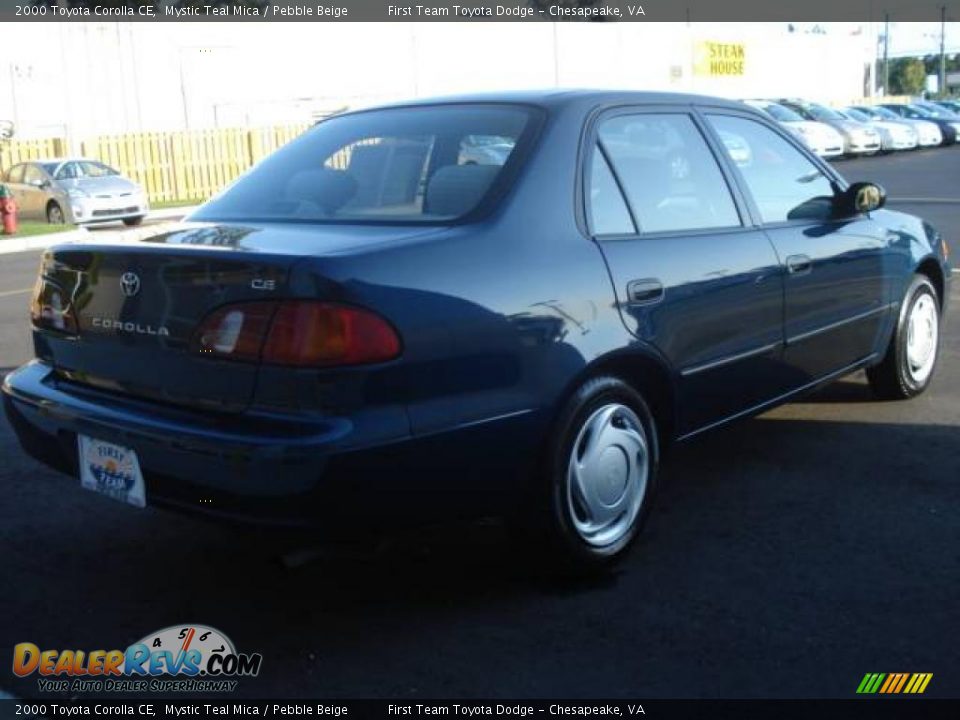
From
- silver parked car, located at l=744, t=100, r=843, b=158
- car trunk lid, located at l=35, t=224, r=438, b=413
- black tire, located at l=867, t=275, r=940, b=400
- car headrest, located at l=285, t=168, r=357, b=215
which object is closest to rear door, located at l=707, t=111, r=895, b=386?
black tire, located at l=867, t=275, r=940, b=400

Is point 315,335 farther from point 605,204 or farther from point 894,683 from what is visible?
point 894,683

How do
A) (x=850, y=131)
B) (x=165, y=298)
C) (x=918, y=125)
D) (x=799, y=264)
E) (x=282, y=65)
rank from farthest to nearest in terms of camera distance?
(x=918, y=125) < (x=282, y=65) < (x=850, y=131) < (x=799, y=264) < (x=165, y=298)

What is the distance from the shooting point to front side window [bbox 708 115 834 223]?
4.83 m

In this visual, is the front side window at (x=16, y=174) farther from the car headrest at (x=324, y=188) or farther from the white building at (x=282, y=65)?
the car headrest at (x=324, y=188)

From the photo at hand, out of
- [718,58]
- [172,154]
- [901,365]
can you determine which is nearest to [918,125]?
[718,58]

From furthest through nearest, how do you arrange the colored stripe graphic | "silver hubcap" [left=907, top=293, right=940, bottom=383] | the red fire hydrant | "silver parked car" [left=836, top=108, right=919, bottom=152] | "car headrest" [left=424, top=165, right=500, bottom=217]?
1. "silver parked car" [left=836, top=108, right=919, bottom=152]
2. the red fire hydrant
3. "silver hubcap" [left=907, top=293, right=940, bottom=383]
4. "car headrest" [left=424, top=165, right=500, bottom=217]
5. the colored stripe graphic

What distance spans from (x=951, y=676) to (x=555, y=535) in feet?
3.95

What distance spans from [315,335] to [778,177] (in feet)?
8.56

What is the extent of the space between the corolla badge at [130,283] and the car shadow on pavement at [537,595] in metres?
0.87

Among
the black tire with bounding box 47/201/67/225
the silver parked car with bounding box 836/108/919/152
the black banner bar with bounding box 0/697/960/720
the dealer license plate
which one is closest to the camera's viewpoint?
the black banner bar with bounding box 0/697/960/720

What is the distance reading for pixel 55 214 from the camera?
21625mm

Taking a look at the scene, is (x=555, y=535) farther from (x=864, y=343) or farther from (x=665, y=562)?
(x=864, y=343)

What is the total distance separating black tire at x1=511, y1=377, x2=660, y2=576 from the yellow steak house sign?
150ft

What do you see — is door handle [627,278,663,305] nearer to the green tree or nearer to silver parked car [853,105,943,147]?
silver parked car [853,105,943,147]
